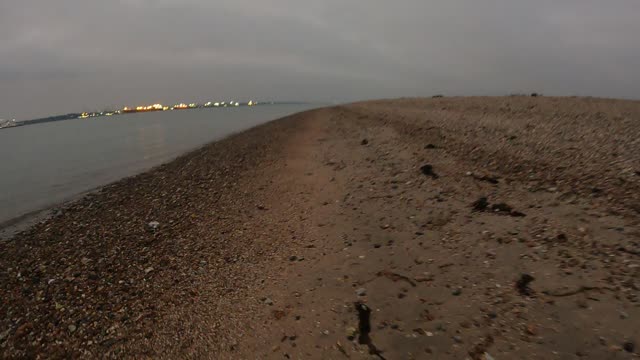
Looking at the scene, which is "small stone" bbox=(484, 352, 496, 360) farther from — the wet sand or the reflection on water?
the reflection on water

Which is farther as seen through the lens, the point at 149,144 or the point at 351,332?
the point at 149,144

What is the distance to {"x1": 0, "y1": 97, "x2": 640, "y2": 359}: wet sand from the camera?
4426 mm

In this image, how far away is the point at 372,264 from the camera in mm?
6328

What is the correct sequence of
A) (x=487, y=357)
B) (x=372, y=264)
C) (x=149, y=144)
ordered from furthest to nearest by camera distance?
(x=149, y=144)
(x=372, y=264)
(x=487, y=357)

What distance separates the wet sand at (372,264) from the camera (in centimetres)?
443

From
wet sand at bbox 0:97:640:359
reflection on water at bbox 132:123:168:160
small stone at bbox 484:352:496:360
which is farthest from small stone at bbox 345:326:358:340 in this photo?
reflection on water at bbox 132:123:168:160

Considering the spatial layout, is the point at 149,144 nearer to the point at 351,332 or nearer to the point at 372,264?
the point at 372,264

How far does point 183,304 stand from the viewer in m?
6.15

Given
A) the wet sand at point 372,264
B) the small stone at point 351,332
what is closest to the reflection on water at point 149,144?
the wet sand at point 372,264

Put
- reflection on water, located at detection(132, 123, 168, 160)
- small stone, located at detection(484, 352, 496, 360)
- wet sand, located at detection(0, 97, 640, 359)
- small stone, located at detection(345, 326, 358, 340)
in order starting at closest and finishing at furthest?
small stone, located at detection(484, 352, 496, 360) → wet sand, located at detection(0, 97, 640, 359) → small stone, located at detection(345, 326, 358, 340) → reflection on water, located at detection(132, 123, 168, 160)

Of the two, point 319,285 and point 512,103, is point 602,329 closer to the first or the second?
point 319,285

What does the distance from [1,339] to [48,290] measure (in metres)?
1.50

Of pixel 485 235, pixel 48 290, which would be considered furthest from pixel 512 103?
pixel 48 290

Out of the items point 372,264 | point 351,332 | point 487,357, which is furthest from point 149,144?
point 487,357
